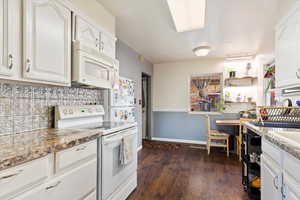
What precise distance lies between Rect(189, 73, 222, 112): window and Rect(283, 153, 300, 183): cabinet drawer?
3.42 meters

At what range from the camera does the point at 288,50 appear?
152 centimetres

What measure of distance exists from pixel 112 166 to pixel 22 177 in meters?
0.89

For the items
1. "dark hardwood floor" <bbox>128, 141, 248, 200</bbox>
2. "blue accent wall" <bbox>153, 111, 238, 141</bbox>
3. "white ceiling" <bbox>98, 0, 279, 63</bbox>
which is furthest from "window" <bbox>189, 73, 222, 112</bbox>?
"dark hardwood floor" <bbox>128, 141, 248, 200</bbox>

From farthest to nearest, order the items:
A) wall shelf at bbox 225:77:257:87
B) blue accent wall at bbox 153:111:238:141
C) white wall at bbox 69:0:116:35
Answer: blue accent wall at bbox 153:111:238:141 < wall shelf at bbox 225:77:257:87 < white wall at bbox 69:0:116:35

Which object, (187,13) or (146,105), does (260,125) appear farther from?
(146,105)

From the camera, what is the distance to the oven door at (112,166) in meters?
1.48

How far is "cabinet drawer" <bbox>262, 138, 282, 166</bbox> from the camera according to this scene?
1.04 meters

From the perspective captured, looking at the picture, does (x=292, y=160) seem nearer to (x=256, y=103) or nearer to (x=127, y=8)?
(x=127, y=8)

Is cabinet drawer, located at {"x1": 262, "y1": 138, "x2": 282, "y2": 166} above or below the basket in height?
below

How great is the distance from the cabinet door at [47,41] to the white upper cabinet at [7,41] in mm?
71

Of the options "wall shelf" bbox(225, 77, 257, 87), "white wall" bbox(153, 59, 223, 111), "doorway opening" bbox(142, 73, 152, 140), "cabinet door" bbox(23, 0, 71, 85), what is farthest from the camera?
"doorway opening" bbox(142, 73, 152, 140)

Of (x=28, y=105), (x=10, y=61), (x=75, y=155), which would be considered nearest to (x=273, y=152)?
(x=75, y=155)

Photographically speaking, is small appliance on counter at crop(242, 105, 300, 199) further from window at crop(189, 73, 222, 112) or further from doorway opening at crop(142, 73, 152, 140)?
doorway opening at crop(142, 73, 152, 140)

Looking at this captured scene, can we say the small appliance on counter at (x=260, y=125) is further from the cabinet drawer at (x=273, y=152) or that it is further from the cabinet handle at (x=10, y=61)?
the cabinet handle at (x=10, y=61)
